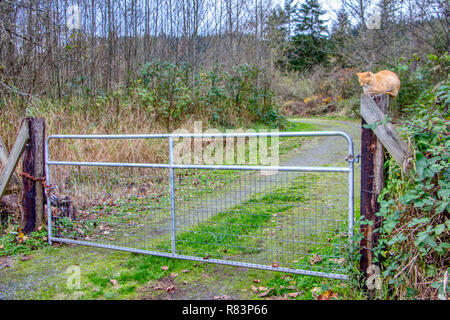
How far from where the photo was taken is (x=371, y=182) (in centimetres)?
278

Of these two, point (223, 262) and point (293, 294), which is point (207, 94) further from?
point (293, 294)

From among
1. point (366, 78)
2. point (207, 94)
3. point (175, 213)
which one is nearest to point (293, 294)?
point (175, 213)

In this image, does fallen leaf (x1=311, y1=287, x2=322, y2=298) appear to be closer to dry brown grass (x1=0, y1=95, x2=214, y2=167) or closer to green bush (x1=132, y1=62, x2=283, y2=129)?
dry brown grass (x1=0, y1=95, x2=214, y2=167)

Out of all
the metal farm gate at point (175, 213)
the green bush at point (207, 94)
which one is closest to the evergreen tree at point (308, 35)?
the green bush at point (207, 94)

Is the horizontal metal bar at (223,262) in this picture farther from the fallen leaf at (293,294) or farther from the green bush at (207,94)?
the green bush at (207,94)

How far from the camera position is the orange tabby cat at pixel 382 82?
13.6ft

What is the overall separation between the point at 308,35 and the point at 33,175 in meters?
30.2

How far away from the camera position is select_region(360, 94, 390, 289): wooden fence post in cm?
275

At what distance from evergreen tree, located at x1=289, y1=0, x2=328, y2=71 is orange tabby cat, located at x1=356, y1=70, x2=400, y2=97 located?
82.1 feet

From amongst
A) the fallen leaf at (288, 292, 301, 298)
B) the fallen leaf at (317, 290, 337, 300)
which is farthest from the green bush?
the fallen leaf at (317, 290, 337, 300)

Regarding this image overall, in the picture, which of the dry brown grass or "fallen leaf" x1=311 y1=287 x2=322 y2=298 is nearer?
"fallen leaf" x1=311 y1=287 x2=322 y2=298

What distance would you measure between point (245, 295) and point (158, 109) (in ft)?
22.1

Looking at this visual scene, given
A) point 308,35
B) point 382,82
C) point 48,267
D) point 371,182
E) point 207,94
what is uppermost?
point 308,35

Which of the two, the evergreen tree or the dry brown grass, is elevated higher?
the evergreen tree
